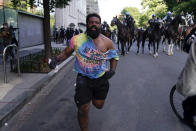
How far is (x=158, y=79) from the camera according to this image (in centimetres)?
796

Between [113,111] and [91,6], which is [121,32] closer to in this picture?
[113,111]

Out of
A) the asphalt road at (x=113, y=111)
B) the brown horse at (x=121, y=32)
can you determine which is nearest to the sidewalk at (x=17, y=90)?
the asphalt road at (x=113, y=111)

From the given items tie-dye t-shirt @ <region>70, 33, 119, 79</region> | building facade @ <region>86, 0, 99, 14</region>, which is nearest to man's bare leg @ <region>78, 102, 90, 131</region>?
tie-dye t-shirt @ <region>70, 33, 119, 79</region>

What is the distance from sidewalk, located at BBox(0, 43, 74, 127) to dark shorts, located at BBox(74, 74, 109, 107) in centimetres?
121

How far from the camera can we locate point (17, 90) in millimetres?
6195

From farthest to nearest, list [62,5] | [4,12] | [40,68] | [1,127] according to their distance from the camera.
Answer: [4,12], [62,5], [40,68], [1,127]

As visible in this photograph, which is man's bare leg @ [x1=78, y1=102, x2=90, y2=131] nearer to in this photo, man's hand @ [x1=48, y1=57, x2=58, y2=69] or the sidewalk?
man's hand @ [x1=48, y1=57, x2=58, y2=69]

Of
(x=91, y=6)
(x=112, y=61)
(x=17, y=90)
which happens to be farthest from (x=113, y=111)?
(x=91, y=6)

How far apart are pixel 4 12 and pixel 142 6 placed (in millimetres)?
44035

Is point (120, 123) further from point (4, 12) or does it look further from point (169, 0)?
point (169, 0)

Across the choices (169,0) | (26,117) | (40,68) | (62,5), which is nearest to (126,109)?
(26,117)

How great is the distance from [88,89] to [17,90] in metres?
3.29

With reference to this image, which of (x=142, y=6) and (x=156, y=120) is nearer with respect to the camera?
(x=156, y=120)

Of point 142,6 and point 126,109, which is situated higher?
point 142,6
